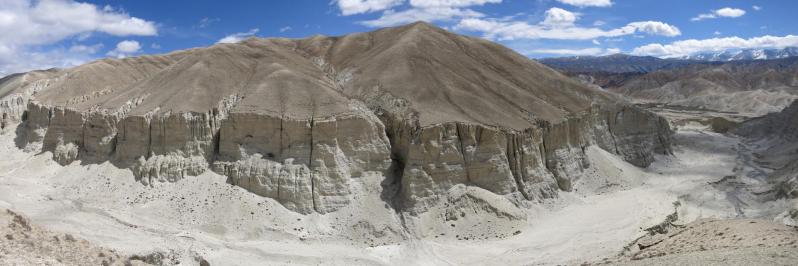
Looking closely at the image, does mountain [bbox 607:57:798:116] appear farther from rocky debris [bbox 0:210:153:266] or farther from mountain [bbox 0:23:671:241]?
rocky debris [bbox 0:210:153:266]

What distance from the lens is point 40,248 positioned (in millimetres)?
16109

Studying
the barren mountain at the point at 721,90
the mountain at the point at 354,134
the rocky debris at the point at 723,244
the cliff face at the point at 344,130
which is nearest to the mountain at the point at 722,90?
the barren mountain at the point at 721,90

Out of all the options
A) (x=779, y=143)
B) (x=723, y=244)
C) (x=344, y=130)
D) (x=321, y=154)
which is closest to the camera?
(x=723, y=244)

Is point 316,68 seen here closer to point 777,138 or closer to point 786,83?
point 777,138

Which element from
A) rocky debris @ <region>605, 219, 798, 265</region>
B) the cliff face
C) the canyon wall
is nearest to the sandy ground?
the canyon wall

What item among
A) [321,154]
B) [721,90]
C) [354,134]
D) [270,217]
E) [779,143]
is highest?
[721,90]

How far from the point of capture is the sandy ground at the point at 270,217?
94.5 feet

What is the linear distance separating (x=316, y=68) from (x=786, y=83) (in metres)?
170

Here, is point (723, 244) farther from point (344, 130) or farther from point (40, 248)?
point (40, 248)

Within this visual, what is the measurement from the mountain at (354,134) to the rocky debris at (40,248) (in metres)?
15.9

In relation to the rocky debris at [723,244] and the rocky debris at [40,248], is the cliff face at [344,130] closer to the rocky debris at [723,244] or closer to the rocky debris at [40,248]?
the rocky debris at [723,244]

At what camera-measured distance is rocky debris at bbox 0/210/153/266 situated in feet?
49.0

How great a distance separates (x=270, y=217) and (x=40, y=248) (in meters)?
16.9

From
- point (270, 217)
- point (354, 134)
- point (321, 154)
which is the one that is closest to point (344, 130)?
point (354, 134)
